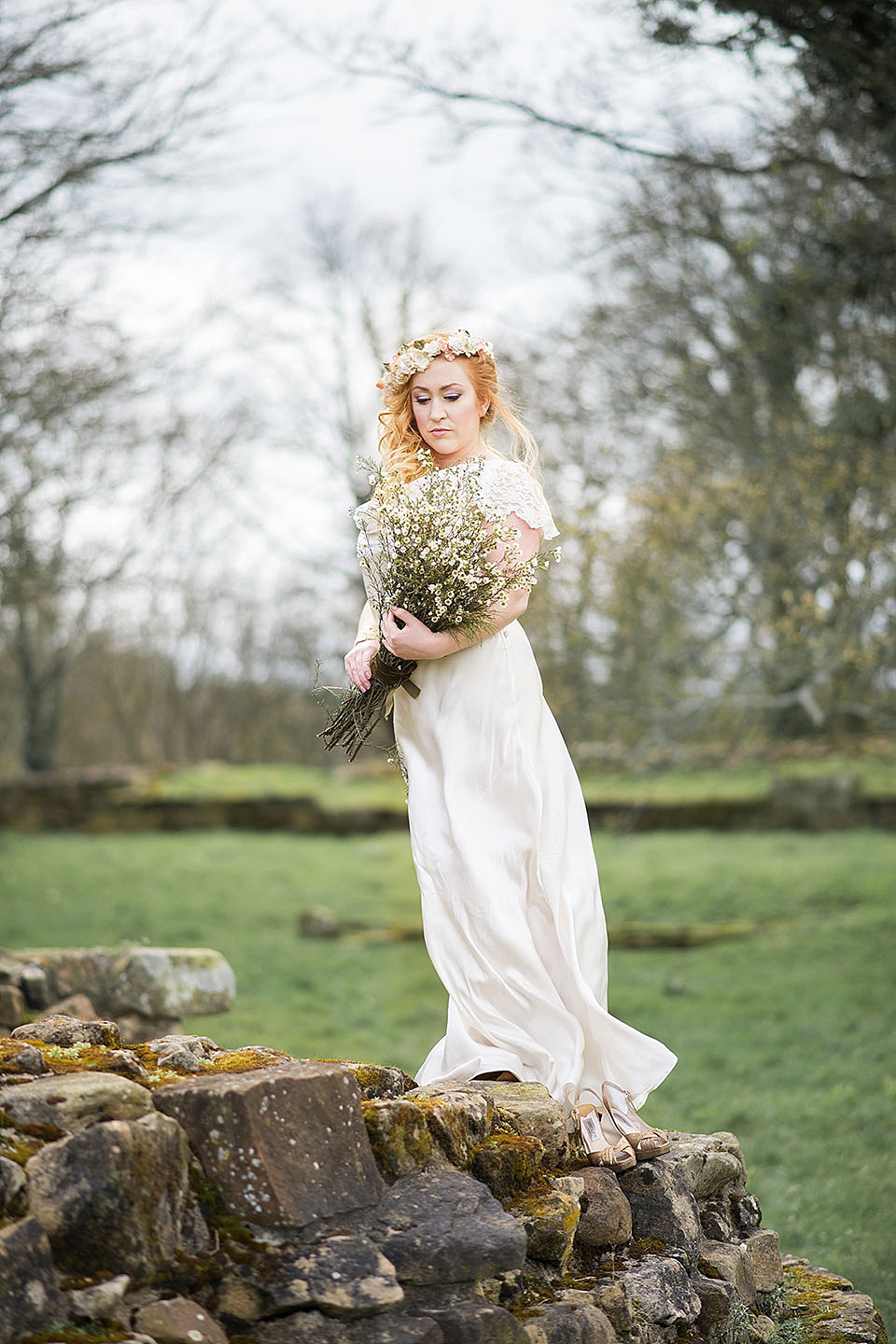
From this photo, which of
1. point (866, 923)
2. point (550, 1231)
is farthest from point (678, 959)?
point (550, 1231)

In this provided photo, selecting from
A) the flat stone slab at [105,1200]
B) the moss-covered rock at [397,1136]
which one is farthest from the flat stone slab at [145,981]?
the flat stone slab at [105,1200]

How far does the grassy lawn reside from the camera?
15.3 metres

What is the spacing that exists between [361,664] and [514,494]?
0.64 m

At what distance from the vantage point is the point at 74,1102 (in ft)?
7.88

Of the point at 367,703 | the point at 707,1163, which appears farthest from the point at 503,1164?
the point at 367,703

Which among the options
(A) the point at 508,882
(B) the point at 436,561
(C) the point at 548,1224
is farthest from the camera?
(A) the point at 508,882

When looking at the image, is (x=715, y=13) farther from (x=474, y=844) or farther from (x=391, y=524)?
(x=474, y=844)

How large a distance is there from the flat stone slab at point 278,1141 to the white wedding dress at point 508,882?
774 mm

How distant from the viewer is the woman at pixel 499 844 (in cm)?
337

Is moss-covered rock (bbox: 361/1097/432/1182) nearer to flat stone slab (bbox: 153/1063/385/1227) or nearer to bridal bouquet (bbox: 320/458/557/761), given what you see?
flat stone slab (bbox: 153/1063/385/1227)

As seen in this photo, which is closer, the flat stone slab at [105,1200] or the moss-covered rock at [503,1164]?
the flat stone slab at [105,1200]

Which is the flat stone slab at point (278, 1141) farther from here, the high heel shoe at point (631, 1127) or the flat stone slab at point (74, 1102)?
the high heel shoe at point (631, 1127)

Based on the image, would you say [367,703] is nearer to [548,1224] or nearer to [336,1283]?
[548,1224]

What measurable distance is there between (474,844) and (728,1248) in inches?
55.8
